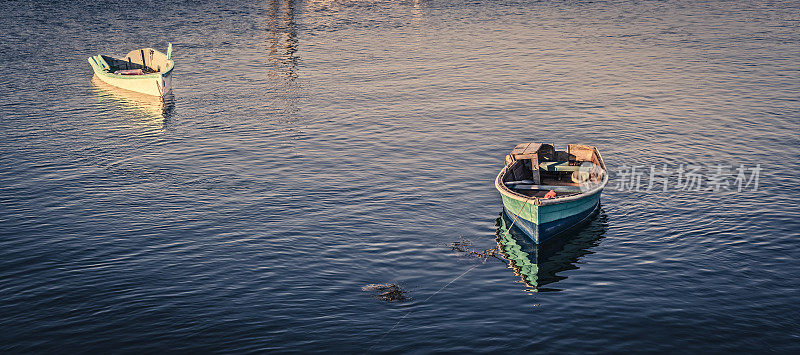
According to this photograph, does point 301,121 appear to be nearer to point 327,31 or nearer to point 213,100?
point 213,100

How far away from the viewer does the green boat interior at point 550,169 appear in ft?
98.6

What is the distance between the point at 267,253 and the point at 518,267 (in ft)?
30.3

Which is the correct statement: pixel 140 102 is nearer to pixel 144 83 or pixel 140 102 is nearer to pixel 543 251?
pixel 144 83

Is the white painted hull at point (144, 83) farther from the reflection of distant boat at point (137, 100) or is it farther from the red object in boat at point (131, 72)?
the red object in boat at point (131, 72)

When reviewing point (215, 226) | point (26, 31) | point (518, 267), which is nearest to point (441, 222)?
point (518, 267)

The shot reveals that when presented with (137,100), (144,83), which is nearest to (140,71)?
(144,83)

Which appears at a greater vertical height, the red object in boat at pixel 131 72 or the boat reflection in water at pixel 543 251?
the red object in boat at pixel 131 72

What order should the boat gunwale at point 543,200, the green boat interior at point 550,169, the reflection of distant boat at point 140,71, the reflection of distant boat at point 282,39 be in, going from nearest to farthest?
the boat gunwale at point 543,200 < the green boat interior at point 550,169 < the reflection of distant boat at point 140,71 < the reflection of distant boat at point 282,39

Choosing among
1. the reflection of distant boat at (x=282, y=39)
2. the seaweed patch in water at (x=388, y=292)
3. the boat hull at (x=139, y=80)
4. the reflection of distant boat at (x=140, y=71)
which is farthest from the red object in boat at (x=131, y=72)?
the seaweed patch in water at (x=388, y=292)

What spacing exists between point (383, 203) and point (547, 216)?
8.44m

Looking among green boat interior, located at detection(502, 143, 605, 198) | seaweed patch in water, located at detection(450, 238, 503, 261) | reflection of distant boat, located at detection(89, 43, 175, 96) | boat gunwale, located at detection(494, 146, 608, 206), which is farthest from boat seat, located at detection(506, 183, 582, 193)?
reflection of distant boat, located at detection(89, 43, 175, 96)

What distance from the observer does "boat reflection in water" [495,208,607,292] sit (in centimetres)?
2539

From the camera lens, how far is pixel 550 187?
2998 cm

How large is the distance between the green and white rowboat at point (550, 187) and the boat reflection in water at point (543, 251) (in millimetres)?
361
